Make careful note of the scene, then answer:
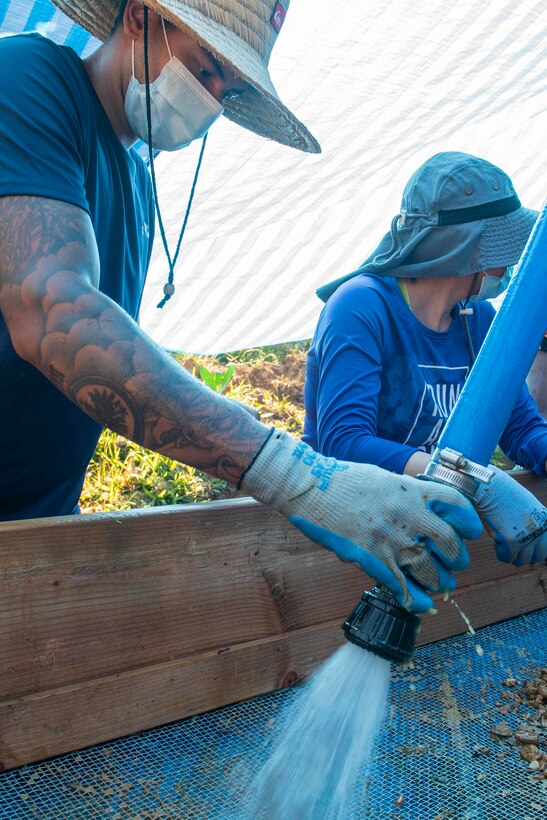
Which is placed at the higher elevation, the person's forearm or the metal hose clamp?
the metal hose clamp

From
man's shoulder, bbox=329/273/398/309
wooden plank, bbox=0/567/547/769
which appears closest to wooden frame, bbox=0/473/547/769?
wooden plank, bbox=0/567/547/769

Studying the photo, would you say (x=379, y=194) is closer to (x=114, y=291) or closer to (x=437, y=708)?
(x=114, y=291)

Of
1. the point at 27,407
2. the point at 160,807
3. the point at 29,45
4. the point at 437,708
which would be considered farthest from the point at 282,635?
the point at 29,45

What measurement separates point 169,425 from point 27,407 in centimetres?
53

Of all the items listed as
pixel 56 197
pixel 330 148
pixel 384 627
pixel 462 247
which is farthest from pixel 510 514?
pixel 330 148

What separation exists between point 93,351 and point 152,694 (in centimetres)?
68

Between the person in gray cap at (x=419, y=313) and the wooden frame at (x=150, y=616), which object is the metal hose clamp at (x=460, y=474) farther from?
the person in gray cap at (x=419, y=313)

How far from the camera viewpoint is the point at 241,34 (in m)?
1.61

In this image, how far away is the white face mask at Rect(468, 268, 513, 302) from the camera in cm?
228

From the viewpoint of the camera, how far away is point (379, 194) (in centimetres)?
334

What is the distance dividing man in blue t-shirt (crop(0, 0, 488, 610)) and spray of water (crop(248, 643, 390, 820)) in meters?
0.18

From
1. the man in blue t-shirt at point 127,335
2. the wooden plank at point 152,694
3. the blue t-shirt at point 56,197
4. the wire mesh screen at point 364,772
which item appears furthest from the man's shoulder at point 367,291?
the wire mesh screen at point 364,772

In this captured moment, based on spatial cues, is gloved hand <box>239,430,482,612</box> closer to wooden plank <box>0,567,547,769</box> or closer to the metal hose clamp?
the metal hose clamp

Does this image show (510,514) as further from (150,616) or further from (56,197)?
(56,197)
